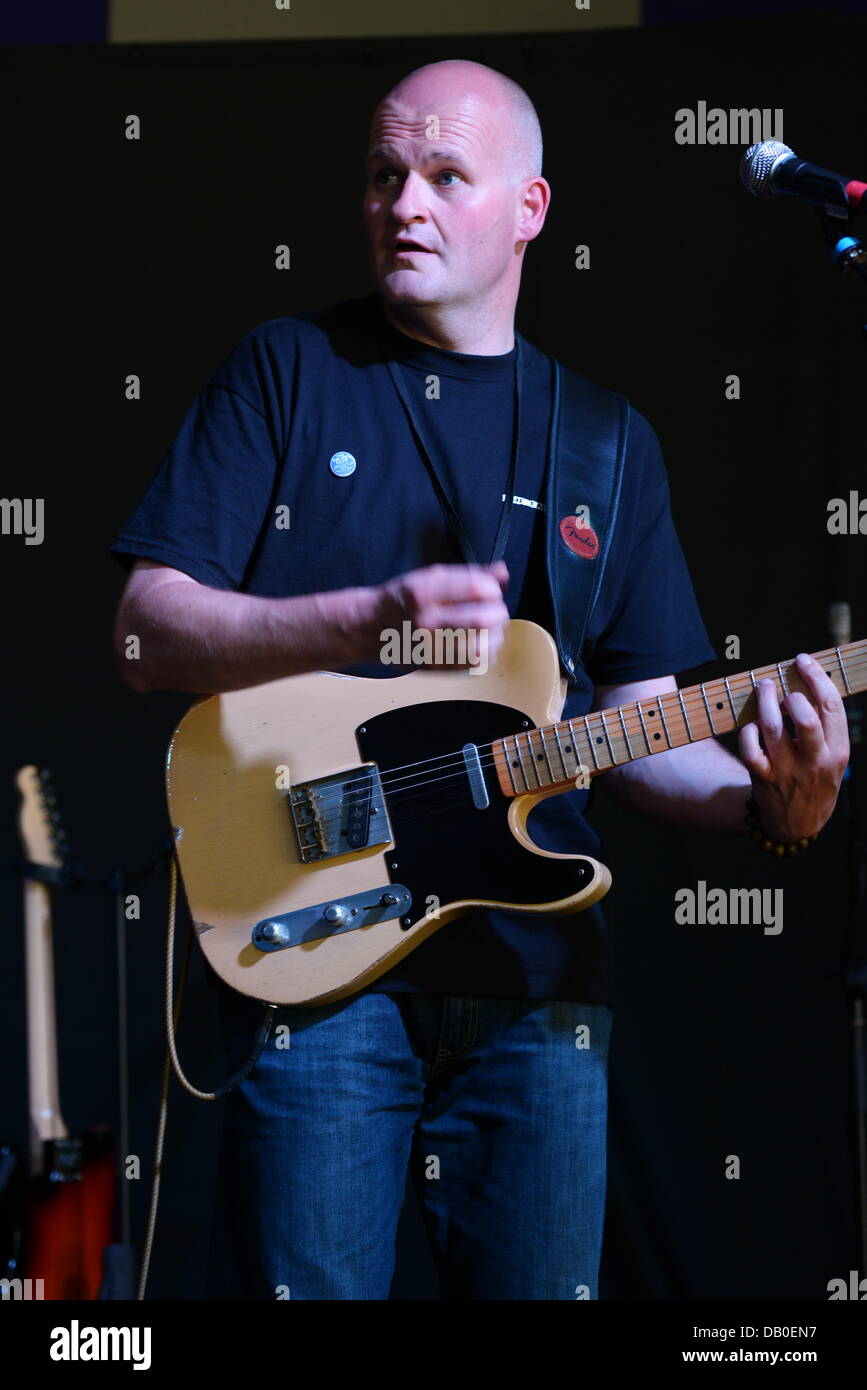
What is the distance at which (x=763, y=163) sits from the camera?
4.73ft

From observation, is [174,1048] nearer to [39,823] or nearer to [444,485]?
[444,485]

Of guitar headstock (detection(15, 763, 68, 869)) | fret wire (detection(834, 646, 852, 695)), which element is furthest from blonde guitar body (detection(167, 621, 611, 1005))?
guitar headstock (detection(15, 763, 68, 869))

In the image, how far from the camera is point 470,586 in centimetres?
130

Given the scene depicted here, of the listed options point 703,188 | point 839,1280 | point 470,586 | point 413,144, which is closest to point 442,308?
point 413,144

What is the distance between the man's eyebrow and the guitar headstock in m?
1.54

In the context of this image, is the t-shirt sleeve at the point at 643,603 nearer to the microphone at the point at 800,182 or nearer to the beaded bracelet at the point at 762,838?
the beaded bracelet at the point at 762,838

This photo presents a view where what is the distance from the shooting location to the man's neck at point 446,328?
172 cm

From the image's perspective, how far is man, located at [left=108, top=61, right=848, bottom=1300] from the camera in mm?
1444

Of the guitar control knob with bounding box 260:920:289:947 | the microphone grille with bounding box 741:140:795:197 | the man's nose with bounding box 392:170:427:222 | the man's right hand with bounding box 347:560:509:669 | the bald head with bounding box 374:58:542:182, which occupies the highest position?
the bald head with bounding box 374:58:542:182

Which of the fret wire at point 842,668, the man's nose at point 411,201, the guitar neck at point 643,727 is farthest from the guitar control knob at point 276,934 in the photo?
the man's nose at point 411,201

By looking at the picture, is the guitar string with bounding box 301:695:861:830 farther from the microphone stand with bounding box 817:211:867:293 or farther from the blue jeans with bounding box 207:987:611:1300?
the microphone stand with bounding box 817:211:867:293

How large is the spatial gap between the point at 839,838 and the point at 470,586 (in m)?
1.68

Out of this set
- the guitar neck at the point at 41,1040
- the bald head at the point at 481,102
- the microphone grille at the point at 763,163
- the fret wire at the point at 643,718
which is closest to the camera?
the microphone grille at the point at 763,163

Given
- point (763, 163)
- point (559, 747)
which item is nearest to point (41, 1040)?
point (559, 747)
